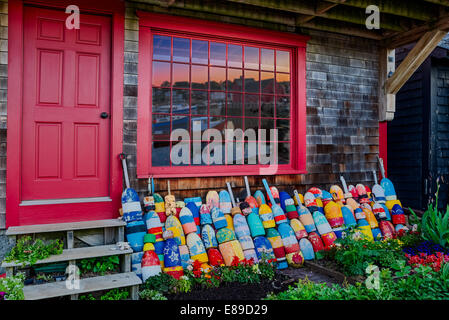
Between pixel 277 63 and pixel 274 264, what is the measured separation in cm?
266

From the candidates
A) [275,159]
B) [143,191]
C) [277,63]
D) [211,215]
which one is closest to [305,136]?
[275,159]

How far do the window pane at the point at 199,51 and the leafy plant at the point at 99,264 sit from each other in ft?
8.43

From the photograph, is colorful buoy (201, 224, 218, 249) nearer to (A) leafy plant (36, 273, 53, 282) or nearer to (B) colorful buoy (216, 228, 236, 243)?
(B) colorful buoy (216, 228, 236, 243)

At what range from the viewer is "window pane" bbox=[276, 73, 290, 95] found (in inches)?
205

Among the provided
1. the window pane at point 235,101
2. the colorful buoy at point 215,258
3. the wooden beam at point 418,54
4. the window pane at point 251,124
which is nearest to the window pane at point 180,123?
the window pane at point 235,101

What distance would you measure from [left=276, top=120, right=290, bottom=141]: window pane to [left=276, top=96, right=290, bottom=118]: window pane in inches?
4.0

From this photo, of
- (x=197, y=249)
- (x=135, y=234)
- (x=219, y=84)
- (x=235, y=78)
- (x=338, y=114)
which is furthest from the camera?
(x=219, y=84)

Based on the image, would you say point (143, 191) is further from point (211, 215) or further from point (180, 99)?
point (180, 99)

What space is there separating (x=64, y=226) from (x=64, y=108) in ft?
3.95

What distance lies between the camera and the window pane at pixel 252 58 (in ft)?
16.3

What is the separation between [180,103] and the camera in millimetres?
5652

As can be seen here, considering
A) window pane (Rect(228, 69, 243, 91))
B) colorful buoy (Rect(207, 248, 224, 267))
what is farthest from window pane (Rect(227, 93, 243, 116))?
colorful buoy (Rect(207, 248, 224, 267))

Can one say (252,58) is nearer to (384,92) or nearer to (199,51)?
(199,51)

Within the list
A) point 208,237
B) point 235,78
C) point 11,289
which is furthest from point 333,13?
point 11,289
